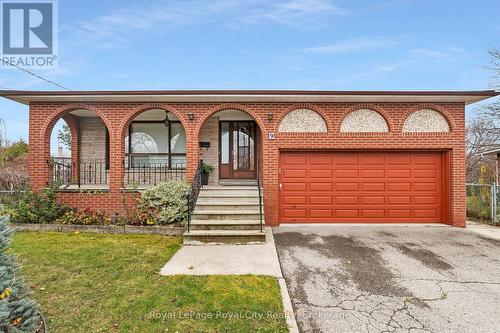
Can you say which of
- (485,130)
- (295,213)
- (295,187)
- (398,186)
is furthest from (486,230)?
(485,130)

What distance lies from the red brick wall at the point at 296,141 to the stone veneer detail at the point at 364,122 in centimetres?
15

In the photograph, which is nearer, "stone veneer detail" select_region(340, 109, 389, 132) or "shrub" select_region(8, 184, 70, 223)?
"shrub" select_region(8, 184, 70, 223)

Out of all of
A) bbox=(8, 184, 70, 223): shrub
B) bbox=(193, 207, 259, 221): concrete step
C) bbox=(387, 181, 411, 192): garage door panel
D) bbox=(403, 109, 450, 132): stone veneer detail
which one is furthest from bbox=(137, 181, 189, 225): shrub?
bbox=(403, 109, 450, 132): stone veneer detail

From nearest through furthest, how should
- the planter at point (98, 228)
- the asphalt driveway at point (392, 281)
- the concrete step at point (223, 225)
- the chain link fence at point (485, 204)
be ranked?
the asphalt driveway at point (392, 281), the concrete step at point (223, 225), the planter at point (98, 228), the chain link fence at point (485, 204)

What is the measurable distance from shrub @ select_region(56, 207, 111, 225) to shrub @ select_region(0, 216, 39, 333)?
16.1 feet

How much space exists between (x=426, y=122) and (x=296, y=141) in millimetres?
4030

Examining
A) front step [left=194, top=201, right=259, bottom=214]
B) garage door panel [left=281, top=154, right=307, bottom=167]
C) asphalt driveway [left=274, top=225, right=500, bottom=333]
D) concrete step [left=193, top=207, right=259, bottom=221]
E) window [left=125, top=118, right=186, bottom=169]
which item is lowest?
asphalt driveway [left=274, top=225, right=500, bottom=333]

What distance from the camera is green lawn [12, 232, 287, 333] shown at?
2764 millimetres

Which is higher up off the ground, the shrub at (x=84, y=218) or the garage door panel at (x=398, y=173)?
the garage door panel at (x=398, y=173)

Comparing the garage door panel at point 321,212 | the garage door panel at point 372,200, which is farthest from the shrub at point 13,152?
the garage door panel at point 372,200

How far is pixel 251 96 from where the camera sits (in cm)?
707

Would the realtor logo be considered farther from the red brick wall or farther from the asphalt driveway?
the asphalt driveway

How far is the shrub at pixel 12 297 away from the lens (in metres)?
2.06

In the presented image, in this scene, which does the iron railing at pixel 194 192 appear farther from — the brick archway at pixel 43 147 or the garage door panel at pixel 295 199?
the brick archway at pixel 43 147
